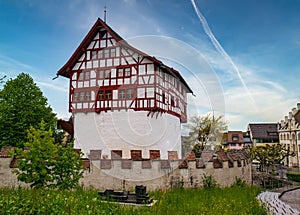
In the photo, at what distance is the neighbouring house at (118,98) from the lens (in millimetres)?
16781

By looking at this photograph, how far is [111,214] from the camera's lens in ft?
17.5

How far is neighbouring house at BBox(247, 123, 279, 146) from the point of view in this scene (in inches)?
1848

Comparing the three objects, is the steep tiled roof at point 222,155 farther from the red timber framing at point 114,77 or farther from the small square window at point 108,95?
the small square window at point 108,95

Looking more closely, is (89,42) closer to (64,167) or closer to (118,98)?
(118,98)

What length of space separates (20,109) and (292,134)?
34.7m

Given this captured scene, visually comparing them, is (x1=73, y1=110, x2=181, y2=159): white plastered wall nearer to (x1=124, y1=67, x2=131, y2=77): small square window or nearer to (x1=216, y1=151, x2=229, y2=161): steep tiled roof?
(x1=124, y1=67, x2=131, y2=77): small square window

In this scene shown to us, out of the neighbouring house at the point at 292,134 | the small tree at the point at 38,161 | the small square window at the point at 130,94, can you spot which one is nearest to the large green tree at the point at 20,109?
the small square window at the point at 130,94

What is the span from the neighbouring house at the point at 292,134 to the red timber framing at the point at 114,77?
25.6 m

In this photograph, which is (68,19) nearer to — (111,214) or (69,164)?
(69,164)

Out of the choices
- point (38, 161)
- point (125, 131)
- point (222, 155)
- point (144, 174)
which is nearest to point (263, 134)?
point (125, 131)

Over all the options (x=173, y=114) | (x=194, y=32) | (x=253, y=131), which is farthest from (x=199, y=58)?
(x=253, y=131)

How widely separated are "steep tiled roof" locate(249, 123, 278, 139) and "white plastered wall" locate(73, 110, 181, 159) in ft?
110

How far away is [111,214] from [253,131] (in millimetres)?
47006

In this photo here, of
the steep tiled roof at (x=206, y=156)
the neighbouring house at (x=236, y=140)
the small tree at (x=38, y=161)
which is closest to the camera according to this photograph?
the small tree at (x=38, y=161)
